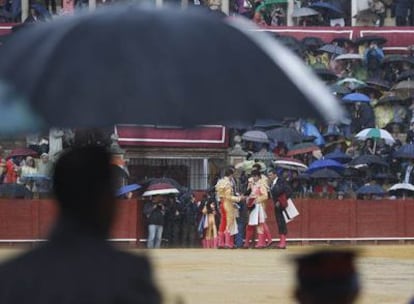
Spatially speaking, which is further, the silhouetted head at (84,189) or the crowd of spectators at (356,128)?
the crowd of spectators at (356,128)

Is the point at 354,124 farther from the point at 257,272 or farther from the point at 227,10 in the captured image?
the point at 257,272

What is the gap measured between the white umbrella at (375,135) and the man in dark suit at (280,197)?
13.7ft

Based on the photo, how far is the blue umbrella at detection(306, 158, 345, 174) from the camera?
31359 millimetres

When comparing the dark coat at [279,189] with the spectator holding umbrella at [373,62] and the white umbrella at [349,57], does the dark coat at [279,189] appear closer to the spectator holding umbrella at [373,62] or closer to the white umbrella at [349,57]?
the white umbrella at [349,57]

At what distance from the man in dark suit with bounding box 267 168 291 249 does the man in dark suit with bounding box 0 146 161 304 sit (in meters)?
24.0

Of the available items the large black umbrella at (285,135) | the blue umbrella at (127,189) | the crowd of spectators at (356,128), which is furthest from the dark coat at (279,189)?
the large black umbrella at (285,135)

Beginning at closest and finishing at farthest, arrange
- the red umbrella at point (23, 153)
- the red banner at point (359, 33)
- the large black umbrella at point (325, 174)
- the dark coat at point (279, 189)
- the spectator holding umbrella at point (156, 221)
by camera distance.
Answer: the dark coat at point (279, 189) < the spectator holding umbrella at point (156, 221) < the large black umbrella at point (325, 174) < the red umbrella at point (23, 153) < the red banner at point (359, 33)

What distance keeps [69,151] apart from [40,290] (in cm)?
41

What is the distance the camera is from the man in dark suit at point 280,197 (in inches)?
1128

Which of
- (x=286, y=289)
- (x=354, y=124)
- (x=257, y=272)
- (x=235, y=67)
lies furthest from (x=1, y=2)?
(x=235, y=67)

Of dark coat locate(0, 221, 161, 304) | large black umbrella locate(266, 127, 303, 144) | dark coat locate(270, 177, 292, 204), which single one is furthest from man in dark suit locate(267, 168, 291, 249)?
dark coat locate(0, 221, 161, 304)

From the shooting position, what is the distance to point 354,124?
116ft

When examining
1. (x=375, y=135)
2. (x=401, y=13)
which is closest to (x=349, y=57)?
(x=375, y=135)

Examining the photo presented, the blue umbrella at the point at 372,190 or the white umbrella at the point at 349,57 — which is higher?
the white umbrella at the point at 349,57
